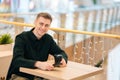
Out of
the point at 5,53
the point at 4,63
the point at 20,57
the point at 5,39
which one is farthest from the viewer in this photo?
the point at 5,39

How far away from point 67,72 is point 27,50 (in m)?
0.47

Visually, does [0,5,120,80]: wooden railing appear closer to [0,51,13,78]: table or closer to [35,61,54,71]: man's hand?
[0,51,13,78]: table

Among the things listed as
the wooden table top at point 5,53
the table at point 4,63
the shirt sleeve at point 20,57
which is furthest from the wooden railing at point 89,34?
the shirt sleeve at point 20,57

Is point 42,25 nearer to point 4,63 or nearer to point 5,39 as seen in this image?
point 4,63

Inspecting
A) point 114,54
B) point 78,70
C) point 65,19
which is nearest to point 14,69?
point 78,70

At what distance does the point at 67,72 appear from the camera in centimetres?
213

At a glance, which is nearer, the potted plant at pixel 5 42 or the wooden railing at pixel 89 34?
the potted plant at pixel 5 42

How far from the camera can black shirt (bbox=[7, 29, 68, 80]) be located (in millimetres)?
2293

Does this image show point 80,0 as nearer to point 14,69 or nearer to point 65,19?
point 65,19

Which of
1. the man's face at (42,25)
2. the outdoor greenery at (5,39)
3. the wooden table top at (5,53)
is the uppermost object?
the man's face at (42,25)

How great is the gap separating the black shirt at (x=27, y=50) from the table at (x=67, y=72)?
0.12 meters

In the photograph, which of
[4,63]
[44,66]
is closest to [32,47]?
[44,66]

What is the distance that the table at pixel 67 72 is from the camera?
6.60ft

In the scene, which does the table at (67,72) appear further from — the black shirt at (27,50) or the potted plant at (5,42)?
the potted plant at (5,42)
